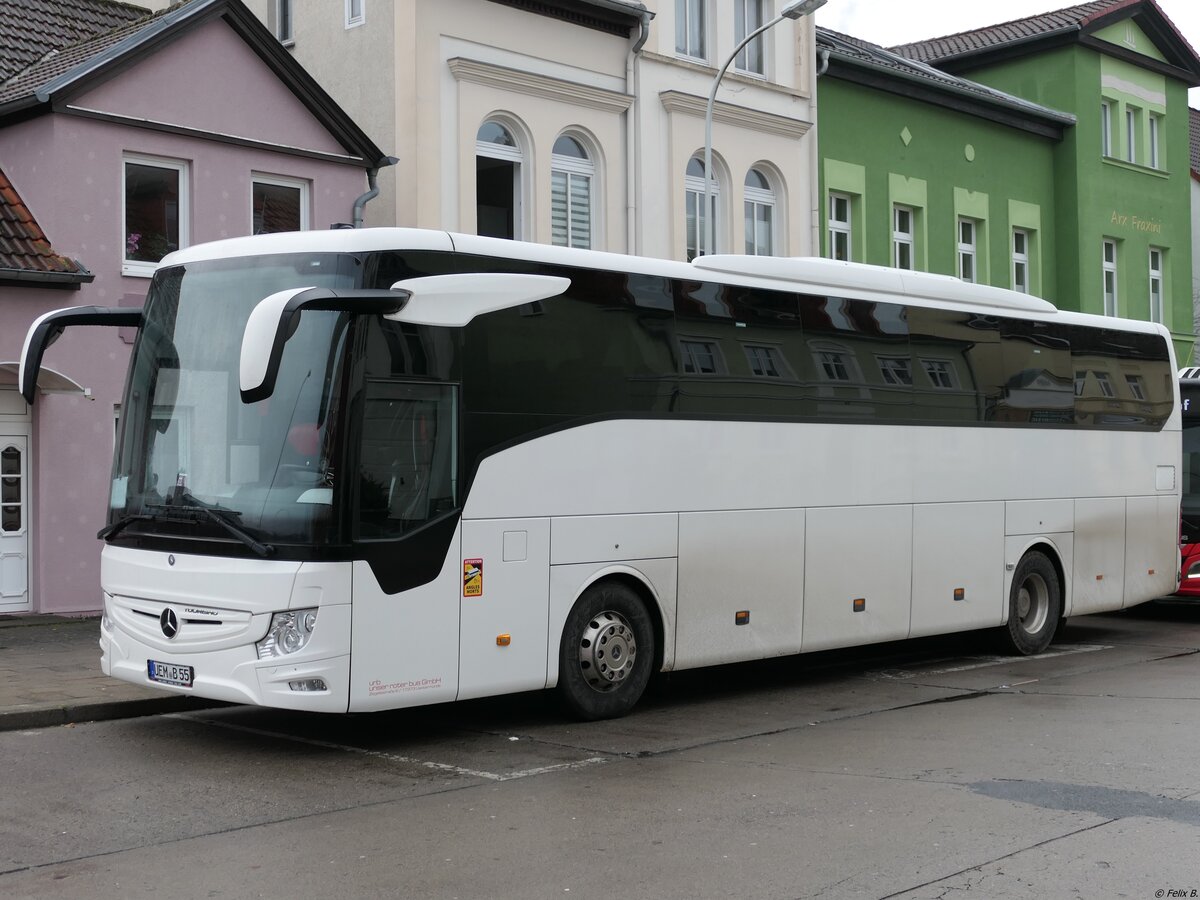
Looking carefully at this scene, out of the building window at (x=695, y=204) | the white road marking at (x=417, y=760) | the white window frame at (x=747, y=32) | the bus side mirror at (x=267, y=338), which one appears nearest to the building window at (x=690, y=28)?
the white window frame at (x=747, y=32)

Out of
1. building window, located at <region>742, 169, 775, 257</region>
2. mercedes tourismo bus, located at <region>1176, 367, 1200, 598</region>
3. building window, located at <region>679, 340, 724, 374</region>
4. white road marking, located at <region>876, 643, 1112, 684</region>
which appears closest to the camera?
building window, located at <region>679, 340, 724, 374</region>

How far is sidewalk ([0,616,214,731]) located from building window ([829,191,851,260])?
1693 cm

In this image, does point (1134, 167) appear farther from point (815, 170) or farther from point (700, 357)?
point (700, 357)

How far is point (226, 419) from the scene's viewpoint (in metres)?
9.57

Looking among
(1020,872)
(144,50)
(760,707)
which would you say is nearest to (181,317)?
(760,707)

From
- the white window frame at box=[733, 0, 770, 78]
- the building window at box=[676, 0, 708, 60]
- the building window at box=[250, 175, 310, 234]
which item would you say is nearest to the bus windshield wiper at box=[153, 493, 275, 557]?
the building window at box=[250, 175, 310, 234]

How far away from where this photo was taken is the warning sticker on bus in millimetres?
9969

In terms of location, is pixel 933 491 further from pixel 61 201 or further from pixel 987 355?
pixel 61 201

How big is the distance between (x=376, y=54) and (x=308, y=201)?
2578 mm

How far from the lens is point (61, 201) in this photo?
56.9 feet

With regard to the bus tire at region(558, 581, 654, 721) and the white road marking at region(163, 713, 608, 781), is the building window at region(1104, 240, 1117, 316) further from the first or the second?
the white road marking at region(163, 713, 608, 781)

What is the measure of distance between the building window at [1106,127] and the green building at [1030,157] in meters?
0.06

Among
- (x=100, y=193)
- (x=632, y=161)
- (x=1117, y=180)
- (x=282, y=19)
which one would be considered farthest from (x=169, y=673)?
(x=1117, y=180)

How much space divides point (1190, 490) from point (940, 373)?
7.02m
